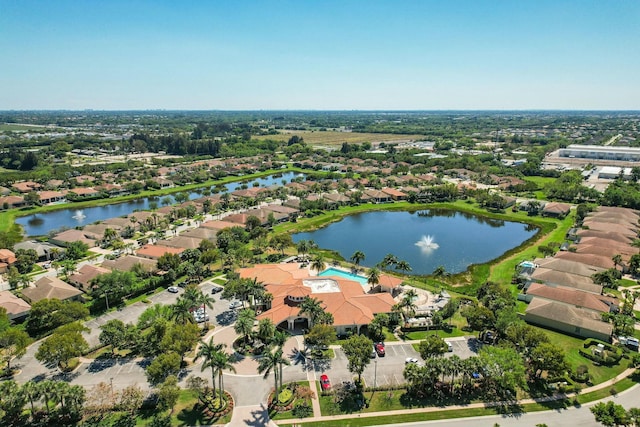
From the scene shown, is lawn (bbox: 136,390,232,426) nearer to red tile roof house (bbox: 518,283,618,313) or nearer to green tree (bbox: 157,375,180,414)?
green tree (bbox: 157,375,180,414)

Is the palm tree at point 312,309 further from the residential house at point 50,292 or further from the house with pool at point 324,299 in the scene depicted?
the residential house at point 50,292

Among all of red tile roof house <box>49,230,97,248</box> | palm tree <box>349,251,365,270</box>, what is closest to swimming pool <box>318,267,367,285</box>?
palm tree <box>349,251,365,270</box>

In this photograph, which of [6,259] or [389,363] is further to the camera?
[6,259]

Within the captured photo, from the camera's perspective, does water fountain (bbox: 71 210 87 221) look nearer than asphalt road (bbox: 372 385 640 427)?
No

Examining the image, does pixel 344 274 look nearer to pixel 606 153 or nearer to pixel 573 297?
pixel 573 297

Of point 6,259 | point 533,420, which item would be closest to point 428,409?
point 533,420

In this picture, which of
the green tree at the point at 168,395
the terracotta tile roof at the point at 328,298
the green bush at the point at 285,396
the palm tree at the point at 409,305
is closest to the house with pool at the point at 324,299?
the terracotta tile roof at the point at 328,298
